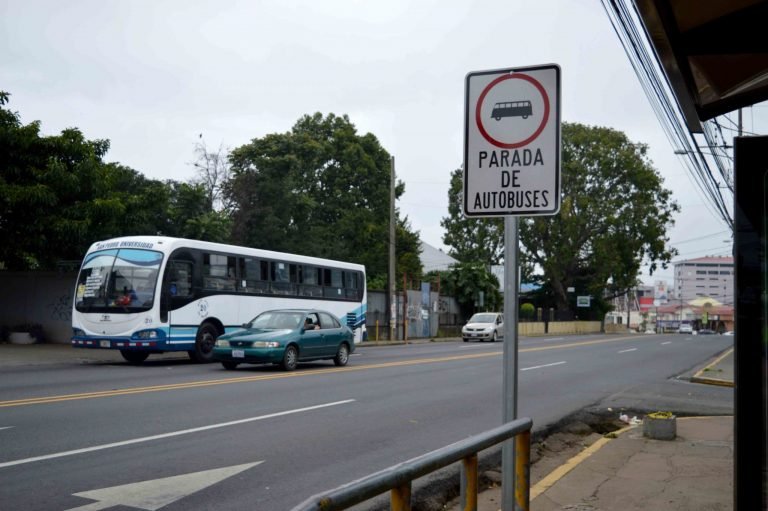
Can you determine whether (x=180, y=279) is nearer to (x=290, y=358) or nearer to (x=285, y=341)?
(x=285, y=341)

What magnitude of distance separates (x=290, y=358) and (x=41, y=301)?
1148 cm

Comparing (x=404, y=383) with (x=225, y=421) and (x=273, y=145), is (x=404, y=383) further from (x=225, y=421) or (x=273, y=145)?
(x=273, y=145)

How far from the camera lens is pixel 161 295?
18719 millimetres

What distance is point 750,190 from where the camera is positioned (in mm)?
3150

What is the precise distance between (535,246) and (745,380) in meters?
56.9

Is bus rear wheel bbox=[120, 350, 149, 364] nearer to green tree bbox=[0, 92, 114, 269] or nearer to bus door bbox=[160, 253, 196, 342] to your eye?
bus door bbox=[160, 253, 196, 342]

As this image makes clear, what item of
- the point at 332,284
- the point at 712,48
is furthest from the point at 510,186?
the point at 332,284

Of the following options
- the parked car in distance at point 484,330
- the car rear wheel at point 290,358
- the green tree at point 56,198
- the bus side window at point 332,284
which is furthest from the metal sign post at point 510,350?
the parked car in distance at point 484,330

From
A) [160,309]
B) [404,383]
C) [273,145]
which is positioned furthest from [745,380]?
[273,145]

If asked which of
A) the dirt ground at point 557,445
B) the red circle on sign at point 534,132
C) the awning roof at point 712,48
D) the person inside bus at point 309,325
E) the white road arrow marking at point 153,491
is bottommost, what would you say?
the dirt ground at point 557,445

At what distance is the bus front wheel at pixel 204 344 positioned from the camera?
1975 cm

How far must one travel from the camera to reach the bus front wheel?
19.8 m

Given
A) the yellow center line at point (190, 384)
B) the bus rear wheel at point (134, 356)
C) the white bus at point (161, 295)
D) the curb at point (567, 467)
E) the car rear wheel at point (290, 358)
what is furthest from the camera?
the bus rear wheel at point (134, 356)

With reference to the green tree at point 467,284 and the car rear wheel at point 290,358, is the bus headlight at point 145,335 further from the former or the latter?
the green tree at point 467,284
